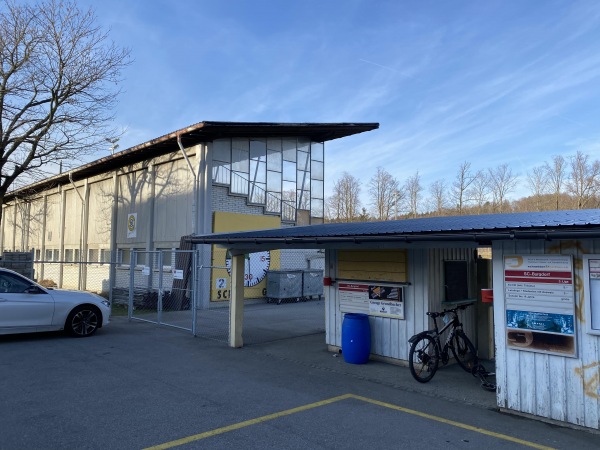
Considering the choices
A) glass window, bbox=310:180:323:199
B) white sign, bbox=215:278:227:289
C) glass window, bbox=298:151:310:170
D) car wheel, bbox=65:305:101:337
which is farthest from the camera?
glass window, bbox=310:180:323:199

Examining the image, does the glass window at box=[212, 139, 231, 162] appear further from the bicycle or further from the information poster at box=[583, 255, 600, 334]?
the information poster at box=[583, 255, 600, 334]

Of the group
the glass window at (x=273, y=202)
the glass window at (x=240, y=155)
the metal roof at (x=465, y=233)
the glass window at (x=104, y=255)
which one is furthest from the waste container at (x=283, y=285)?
the glass window at (x=104, y=255)

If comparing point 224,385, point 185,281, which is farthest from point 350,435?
point 185,281

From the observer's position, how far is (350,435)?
470 centimetres

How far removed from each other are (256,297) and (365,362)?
419 inches

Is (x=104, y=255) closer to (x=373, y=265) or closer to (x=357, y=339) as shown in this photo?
(x=373, y=265)

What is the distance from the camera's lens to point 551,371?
17.0 feet

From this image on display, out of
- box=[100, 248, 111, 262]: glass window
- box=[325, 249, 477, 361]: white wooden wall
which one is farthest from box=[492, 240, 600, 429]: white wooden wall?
box=[100, 248, 111, 262]: glass window

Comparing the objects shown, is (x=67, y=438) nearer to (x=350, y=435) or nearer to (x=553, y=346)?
(x=350, y=435)

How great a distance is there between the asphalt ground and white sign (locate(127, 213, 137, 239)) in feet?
39.7

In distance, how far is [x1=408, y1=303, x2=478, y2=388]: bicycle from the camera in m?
6.84

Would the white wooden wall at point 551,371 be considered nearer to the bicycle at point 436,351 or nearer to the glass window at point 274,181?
the bicycle at point 436,351

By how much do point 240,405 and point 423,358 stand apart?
291 centimetres

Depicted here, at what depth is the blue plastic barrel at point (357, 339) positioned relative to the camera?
26.2 feet
